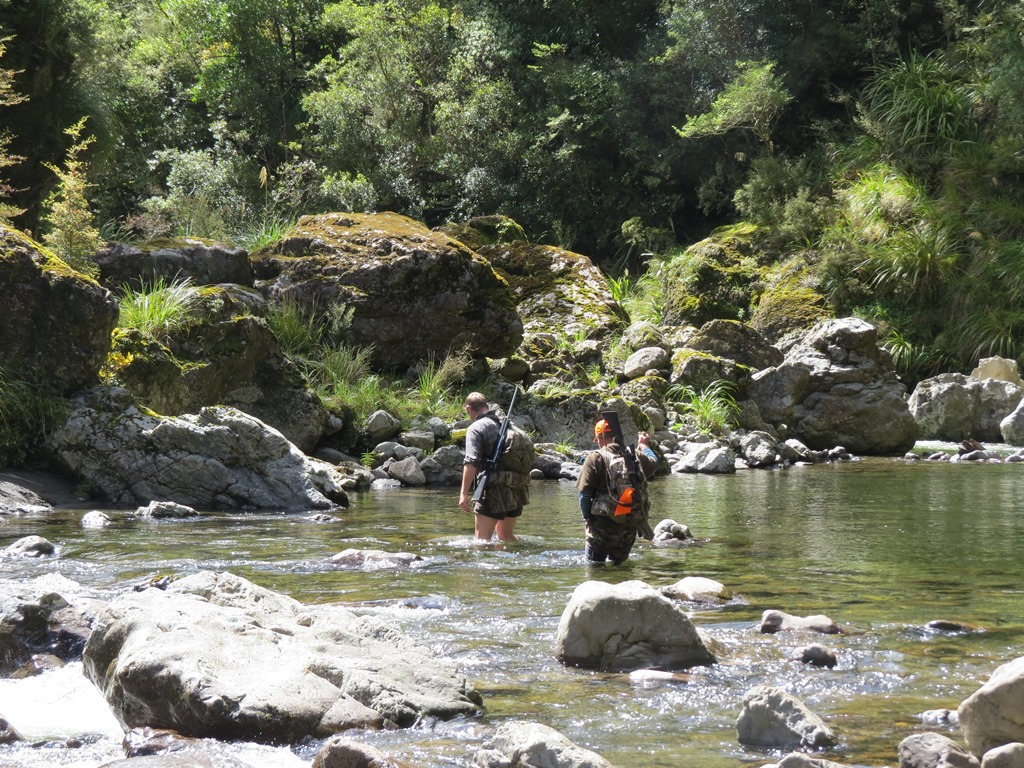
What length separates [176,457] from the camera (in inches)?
448

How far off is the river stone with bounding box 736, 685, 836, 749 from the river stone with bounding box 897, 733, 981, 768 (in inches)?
15.5

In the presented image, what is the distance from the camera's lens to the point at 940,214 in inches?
921

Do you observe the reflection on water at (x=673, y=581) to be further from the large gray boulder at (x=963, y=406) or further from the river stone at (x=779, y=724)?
the large gray boulder at (x=963, y=406)

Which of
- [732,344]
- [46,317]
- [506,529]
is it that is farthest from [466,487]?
[732,344]

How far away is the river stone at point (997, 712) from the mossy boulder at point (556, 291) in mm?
16156

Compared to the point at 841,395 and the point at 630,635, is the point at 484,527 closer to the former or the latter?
the point at 630,635

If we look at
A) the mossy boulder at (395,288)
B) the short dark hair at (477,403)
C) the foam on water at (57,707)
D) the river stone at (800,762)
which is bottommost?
the foam on water at (57,707)

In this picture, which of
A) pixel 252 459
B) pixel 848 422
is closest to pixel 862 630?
pixel 252 459

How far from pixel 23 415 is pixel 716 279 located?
15.9 m

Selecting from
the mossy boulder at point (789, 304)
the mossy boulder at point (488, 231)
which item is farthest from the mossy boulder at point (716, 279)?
the mossy boulder at point (488, 231)

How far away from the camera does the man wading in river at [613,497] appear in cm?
776

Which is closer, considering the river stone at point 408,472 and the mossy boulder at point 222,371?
the mossy boulder at point 222,371

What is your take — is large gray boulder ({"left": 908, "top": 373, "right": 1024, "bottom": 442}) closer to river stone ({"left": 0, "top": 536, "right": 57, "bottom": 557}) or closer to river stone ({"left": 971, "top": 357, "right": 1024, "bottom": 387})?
river stone ({"left": 971, "top": 357, "right": 1024, "bottom": 387})

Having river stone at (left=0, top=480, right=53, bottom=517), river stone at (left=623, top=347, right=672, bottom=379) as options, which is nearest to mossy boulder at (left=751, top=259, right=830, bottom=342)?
river stone at (left=623, top=347, right=672, bottom=379)
